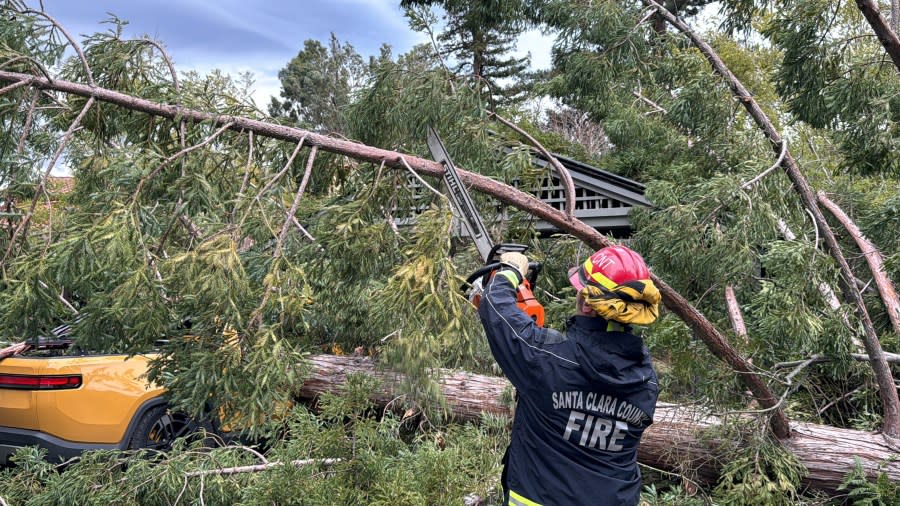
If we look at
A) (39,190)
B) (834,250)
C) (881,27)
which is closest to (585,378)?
(39,190)

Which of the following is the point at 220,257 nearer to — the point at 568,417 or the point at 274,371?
the point at 274,371

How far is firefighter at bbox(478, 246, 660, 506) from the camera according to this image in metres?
2.22

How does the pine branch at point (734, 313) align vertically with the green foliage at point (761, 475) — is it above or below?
above

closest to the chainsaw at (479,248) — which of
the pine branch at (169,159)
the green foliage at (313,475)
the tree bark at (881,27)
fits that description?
the green foliage at (313,475)

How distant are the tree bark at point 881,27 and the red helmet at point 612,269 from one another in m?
3.12

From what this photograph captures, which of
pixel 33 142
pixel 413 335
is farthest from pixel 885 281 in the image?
pixel 33 142

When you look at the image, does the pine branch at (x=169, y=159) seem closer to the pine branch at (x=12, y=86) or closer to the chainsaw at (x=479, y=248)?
the pine branch at (x=12, y=86)

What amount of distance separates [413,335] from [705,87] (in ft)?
12.7

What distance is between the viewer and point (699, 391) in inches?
170

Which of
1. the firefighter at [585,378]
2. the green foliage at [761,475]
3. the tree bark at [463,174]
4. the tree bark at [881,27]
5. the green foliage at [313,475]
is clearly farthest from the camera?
the tree bark at [881,27]

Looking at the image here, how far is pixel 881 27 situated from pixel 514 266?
11.4 ft

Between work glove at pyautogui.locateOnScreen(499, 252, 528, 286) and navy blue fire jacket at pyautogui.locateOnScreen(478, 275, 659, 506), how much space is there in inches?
1.8

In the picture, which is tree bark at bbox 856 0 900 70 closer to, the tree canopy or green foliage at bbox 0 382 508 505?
the tree canopy

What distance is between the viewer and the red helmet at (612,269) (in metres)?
2.23
